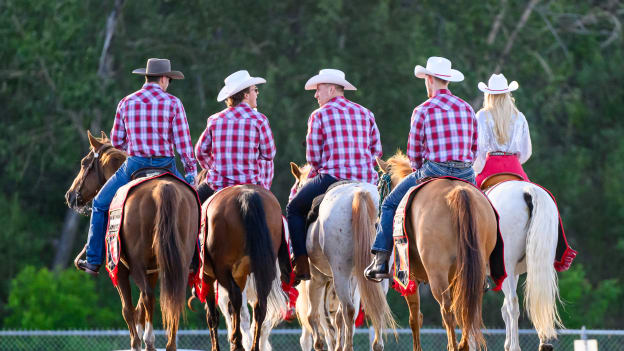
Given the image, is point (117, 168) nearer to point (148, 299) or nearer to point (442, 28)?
point (148, 299)

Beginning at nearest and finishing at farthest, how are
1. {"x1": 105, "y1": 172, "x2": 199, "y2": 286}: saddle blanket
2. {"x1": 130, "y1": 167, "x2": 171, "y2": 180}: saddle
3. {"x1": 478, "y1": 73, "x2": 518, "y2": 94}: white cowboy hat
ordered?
{"x1": 105, "y1": 172, "x2": 199, "y2": 286}: saddle blanket
{"x1": 130, "y1": 167, "x2": 171, "y2": 180}: saddle
{"x1": 478, "y1": 73, "x2": 518, "y2": 94}: white cowboy hat

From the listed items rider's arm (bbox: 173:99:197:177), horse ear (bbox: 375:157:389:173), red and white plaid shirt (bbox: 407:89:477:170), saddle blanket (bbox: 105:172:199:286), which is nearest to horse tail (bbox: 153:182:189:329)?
saddle blanket (bbox: 105:172:199:286)

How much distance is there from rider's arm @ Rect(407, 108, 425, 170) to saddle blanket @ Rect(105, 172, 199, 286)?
6.19 ft

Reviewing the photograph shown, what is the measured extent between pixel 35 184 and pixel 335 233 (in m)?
17.5

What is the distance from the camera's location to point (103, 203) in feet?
32.0

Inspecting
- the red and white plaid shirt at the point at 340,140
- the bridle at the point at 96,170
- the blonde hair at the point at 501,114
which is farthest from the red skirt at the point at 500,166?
the bridle at the point at 96,170

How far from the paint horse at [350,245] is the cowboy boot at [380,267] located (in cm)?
30

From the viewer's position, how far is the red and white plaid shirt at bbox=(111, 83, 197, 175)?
9867 mm

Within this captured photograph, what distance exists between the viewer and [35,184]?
2608cm

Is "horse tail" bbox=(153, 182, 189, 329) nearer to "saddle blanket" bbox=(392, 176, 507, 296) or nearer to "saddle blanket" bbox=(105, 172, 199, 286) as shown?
"saddle blanket" bbox=(105, 172, 199, 286)

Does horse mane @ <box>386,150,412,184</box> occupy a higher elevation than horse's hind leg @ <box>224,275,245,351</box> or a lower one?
higher

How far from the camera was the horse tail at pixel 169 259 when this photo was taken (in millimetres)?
8859

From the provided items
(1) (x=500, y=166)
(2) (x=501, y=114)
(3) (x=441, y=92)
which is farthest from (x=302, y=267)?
(2) (x=501, y=114)

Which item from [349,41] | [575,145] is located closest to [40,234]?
[349,41]
